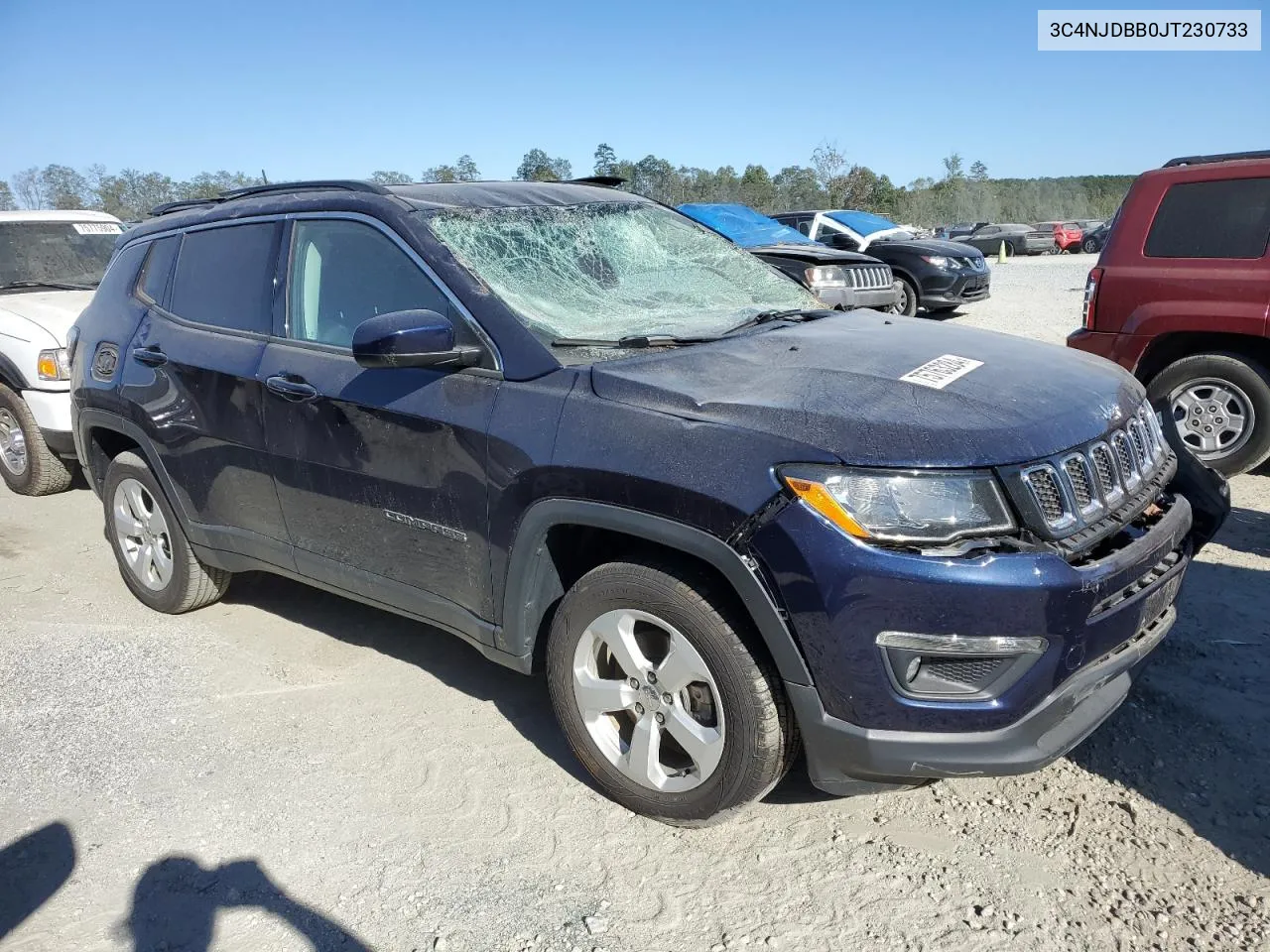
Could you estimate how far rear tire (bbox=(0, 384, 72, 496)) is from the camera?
22.2 ft

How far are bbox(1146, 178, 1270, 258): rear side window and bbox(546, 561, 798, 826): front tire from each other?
15.8 ft

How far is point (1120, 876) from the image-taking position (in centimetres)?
268

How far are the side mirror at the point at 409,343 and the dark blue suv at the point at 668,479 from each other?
1 centimetres

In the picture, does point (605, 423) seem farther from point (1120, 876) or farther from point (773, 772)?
point (1120, 876)

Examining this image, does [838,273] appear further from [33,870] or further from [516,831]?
[33,870]

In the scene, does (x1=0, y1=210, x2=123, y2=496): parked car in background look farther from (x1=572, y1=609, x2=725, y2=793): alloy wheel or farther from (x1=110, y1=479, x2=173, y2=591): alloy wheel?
(x1=572, y1=609, x2=725, y2=793): alloy wheel

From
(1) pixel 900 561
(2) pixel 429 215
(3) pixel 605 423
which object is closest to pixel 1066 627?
(1) pixel 900 561

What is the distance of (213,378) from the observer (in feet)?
13.1

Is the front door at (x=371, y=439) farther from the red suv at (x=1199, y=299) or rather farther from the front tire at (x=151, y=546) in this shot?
the red suv at (x=1199, y=299)

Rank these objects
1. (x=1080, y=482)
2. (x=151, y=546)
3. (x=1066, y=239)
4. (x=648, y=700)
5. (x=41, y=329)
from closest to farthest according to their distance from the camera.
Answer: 1. (x=1080, y=482)
2. (x=648, y=700)
3. (x=151, y=546)
4. (x=41, y=329)
5. (x=1066, y=239)

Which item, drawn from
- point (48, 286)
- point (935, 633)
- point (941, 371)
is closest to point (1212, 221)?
point (941, 371)

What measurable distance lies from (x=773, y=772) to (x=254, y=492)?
236cm

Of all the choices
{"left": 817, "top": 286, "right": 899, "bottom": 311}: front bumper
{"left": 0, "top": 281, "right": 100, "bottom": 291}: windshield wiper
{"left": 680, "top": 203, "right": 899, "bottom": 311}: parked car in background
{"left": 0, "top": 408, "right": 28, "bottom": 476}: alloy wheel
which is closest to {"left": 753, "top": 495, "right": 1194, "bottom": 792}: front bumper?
{"left": 0, "top": 408, "right": 28, "bottom": 476}: alloy wheel

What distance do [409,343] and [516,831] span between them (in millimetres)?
1502
